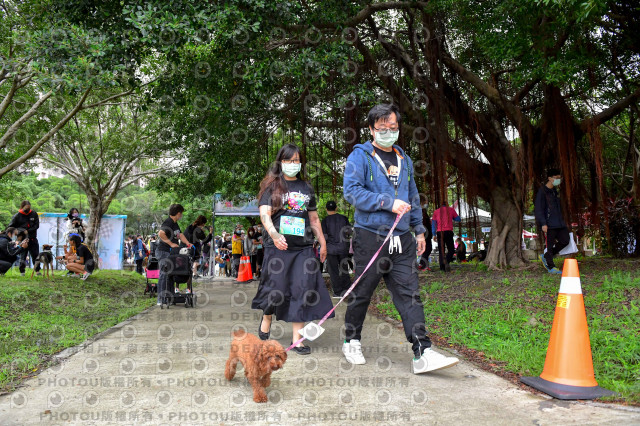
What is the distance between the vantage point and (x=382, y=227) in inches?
146

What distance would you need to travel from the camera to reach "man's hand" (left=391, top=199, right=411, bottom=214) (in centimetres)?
348

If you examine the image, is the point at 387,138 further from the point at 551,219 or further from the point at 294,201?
the point at 551,219

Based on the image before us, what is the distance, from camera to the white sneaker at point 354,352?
378cm

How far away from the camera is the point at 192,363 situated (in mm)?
3855

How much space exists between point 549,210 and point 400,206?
5.36 metres

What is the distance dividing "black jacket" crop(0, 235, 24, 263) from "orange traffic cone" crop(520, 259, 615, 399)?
10.4 metres

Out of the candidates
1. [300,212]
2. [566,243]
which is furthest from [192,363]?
[566,243]

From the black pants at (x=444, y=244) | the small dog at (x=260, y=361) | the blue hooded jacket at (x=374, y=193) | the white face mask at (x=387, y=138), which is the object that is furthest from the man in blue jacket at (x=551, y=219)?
the small dog at (x=260, y=361)

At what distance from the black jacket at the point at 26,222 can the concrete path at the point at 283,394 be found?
7433 millimetres

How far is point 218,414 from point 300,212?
203 centimetres

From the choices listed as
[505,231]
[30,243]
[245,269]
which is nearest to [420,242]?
[505,231]

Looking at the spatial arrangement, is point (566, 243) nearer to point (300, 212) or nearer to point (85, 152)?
point (300, 212)

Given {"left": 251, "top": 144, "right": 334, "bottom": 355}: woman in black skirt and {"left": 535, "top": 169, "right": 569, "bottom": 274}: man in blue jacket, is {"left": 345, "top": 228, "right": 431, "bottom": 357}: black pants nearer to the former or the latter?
{"left": 251, "top": 144, "right": 334, "bottom": 355}: woman in black skirt

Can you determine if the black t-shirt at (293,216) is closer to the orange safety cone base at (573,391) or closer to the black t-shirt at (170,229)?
the orange safety cone base at (573,391)
